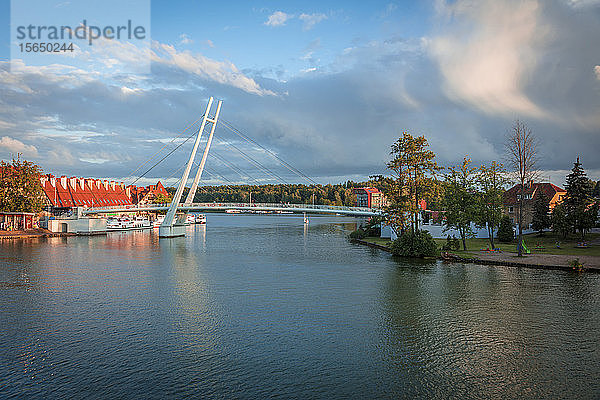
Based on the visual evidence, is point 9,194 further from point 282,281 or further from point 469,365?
point 469,365

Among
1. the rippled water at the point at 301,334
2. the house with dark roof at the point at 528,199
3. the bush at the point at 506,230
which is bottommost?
the rippled water at the point at 301,334

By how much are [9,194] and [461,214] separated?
57.5m

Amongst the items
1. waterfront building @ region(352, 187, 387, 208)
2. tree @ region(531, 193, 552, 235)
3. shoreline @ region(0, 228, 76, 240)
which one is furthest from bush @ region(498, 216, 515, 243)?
waterfront building @ region(352, 187, 387, 208)

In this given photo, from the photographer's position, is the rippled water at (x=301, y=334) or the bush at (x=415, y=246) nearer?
the rippled water at (x=301, y=334)

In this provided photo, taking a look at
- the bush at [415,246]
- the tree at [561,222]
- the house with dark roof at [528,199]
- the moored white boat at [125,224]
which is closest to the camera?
the bush at [415,246]

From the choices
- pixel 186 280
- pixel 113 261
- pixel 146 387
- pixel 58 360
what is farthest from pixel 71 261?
pixel 146 387

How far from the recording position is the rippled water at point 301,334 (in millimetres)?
11625

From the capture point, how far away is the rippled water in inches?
458

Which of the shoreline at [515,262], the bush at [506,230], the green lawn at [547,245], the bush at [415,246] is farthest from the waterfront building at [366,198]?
the shoreline at [515,262]

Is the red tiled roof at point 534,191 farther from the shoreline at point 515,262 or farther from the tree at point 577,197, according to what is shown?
the shoreline at point 515,262

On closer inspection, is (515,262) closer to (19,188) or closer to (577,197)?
(577,197)

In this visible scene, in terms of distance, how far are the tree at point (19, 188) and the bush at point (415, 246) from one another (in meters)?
51.3

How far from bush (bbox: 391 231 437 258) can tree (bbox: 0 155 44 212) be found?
168 ft

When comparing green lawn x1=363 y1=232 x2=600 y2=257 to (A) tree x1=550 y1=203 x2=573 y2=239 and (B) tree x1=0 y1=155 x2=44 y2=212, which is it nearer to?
(A) tree x1=550 y1=203 x2=573 y2=239
